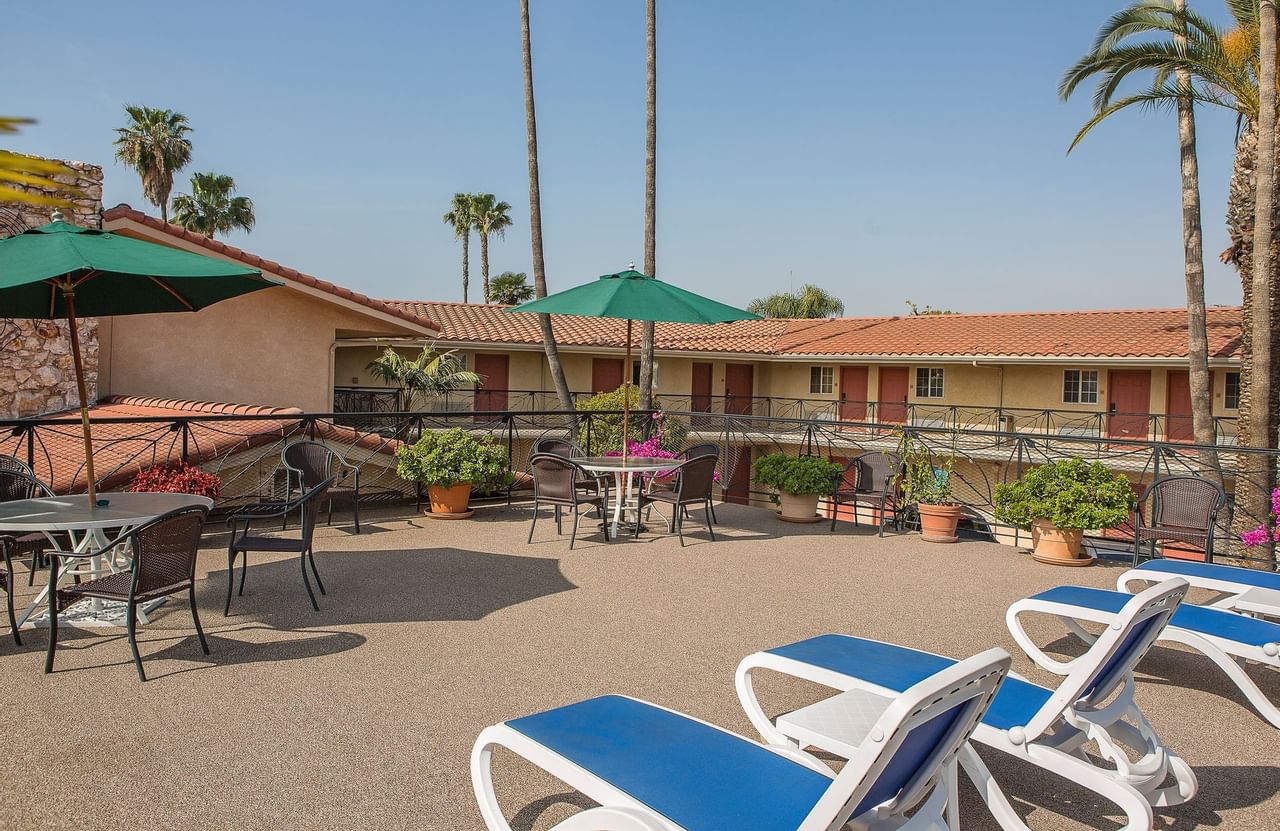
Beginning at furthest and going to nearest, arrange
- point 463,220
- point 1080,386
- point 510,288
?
point 463,220 < point 510,288 < point 1080,386

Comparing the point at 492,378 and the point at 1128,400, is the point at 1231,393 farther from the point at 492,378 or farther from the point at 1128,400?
the point at 492,378

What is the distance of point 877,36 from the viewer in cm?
1484

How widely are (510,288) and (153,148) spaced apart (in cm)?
1600

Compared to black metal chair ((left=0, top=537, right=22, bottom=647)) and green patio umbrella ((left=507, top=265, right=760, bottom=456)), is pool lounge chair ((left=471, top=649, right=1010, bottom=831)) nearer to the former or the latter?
black metal chair ((left=0, top=537, right=22, bottom=647))

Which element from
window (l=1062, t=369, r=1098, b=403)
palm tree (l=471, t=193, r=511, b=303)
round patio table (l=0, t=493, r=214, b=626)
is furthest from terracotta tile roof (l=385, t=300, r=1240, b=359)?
palm tree (l=471, t=193, r=511, b=303)

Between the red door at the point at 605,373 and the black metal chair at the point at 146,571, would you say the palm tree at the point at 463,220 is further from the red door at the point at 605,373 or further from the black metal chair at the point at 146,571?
the black metal chair at the point at 146,571

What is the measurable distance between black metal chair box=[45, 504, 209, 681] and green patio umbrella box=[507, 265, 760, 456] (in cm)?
387

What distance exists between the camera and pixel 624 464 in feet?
28.2

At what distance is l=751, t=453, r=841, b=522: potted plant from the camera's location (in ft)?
31.3

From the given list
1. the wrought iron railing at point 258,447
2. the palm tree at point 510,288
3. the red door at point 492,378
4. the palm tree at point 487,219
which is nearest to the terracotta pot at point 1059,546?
the wrought iron railing at point 258,447

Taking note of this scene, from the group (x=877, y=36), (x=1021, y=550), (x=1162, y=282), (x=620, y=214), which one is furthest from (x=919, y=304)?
(x=1021, y=550)

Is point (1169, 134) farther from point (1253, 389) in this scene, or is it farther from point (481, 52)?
point (481, 52)

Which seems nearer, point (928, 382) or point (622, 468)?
point (622, 468)

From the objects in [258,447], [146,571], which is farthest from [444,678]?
[258,447]
